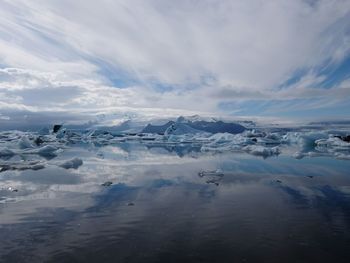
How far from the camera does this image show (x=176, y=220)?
8164 mm

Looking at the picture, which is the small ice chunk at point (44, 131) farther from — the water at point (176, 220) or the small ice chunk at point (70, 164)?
the water at point (176, 220)

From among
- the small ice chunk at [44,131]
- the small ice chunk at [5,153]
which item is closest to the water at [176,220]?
the small ice chunk at [5,153]

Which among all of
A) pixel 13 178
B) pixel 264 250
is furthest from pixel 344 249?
pixel 13 178

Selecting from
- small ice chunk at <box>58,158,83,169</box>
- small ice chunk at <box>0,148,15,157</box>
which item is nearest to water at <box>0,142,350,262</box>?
small ice chunk at <box>58,158,83,169</box>

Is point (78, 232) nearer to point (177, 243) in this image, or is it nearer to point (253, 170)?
point (177, 243)

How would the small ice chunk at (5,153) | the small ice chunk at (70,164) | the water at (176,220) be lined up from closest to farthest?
the water at (176,220) → the small ice chunk at (70,164) → the small ice chunk at (5,153)

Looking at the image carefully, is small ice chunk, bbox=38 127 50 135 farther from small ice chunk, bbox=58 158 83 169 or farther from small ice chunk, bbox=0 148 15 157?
small ice chunk, bbox=58 158 83 169

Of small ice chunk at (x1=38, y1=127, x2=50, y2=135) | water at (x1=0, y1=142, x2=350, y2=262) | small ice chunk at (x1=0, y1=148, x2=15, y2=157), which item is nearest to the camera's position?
water at (x1=0, y1=142, x2=350, y2=262)

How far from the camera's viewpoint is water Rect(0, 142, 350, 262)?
612cm

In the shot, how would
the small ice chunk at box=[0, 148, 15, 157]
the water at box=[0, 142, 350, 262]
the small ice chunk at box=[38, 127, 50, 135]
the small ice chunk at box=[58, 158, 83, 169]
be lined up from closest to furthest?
the water at box=[0, 142, 350, 262], the small ice chunk at box=[58, 158, 83, 169], the small ice chunk at box=[0, 148, 15, 157], the small ice chunk at box=[38, 127, 50, 135]

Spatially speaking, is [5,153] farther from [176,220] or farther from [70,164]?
[176,220]

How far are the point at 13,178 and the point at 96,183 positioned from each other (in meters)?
4.37

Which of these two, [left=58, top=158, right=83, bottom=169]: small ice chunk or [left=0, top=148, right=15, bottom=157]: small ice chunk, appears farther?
[left=0, top=148, right=15, bottom=157]: small ice chunk

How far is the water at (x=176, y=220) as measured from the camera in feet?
20.1
